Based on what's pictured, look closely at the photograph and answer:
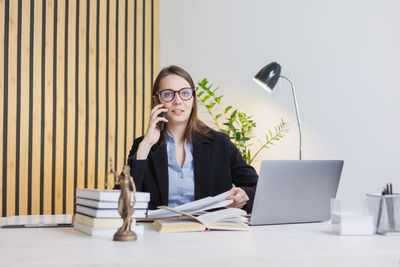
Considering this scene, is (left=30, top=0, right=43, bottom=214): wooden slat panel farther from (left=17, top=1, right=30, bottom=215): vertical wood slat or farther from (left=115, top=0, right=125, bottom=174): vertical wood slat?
(left=115, top=0, right=125, bottom=174): vertical wood slat

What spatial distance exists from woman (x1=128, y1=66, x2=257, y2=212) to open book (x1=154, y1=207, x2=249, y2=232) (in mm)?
613

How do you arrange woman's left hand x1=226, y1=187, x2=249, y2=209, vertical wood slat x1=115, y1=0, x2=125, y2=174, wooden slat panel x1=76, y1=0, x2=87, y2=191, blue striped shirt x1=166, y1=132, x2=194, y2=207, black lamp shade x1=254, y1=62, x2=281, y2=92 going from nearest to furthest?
1. woman's left hand x1=226, y1=187, x2=249, y2=209
2. blue striped shirt x1=166, y1=132, x2=194, y2=207
3. black lamp shade x1=254, y1=62, x2=281, y2=92
4. wooden slat panel x1=76, y1=0, x2=87, y2=191
5. vertical wood slat x1=115, y1=0, x2=125, y2=174

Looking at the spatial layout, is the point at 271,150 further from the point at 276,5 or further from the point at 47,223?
the point at 47,223

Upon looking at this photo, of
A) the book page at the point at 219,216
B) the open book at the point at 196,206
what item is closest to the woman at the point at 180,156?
the open book at the point at 196,206

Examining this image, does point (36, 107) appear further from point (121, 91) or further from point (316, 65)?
point (316, 65)

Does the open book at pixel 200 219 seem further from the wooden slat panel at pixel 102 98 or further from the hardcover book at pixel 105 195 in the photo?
the wooden slat panel at pixel 102 98

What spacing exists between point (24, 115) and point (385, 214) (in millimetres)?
2567

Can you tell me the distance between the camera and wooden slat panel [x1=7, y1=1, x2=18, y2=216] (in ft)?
10.1

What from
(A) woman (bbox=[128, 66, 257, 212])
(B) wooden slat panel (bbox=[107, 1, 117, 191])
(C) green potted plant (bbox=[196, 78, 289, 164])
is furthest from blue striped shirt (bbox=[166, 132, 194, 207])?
(B) wooden slat panel (bbox=[107, 1, 117, 191])

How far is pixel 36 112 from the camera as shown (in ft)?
10.5

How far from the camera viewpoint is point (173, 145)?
7.22 ft

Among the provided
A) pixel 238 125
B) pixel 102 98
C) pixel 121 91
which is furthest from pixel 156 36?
pixel 238 125

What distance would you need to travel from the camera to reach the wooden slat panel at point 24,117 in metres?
3.13

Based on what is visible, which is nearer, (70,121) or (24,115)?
(24,115)
